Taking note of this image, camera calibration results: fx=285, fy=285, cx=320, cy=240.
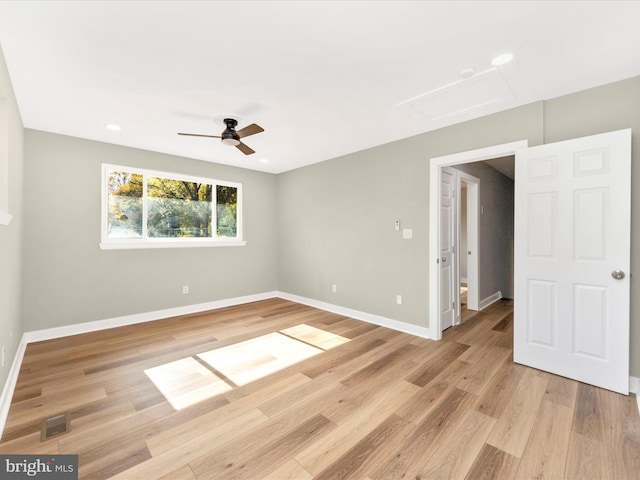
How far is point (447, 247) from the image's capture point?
3.91m

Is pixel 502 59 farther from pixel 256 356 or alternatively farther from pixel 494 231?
pixel 494 231

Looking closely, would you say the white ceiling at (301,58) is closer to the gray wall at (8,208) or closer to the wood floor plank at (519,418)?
the gray wall at (8,208)

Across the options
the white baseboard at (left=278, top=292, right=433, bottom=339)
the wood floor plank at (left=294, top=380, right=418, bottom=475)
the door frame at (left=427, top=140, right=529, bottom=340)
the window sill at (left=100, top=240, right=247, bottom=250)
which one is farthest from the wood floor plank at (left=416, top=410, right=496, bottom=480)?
the window sill at (left=100, top=240, right=247, bottom=250)

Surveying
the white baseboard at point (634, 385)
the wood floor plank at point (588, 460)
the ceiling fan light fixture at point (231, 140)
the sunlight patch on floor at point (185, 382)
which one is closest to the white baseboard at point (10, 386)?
the sunlight patch on floor at point (185, 382)

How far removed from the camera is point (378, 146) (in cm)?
411

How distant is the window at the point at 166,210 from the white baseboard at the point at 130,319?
1.03 metres

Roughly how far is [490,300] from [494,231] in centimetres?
131

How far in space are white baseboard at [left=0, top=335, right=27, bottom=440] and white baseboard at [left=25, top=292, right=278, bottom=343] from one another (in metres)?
0.34

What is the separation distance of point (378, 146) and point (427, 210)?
4.01ft

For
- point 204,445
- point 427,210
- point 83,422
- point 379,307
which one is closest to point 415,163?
point 427,210

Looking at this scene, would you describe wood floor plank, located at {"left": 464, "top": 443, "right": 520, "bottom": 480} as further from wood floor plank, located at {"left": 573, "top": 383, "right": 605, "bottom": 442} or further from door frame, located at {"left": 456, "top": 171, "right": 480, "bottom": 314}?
door frame, located at {"left": 456, "top": 171, "right": 480, "bottom": 314}

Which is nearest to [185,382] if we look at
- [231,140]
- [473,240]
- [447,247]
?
[231,140]

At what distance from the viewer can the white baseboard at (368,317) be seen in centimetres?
365

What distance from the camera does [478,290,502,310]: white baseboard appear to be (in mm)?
4856
